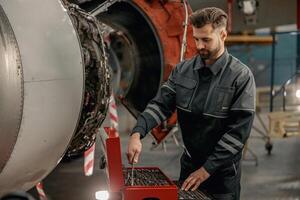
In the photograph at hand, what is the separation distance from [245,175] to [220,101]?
3382 millimetres

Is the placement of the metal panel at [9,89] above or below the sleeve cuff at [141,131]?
above

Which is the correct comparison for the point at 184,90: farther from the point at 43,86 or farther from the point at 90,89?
the point at 90,89

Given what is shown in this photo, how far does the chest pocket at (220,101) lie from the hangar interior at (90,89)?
0.56m

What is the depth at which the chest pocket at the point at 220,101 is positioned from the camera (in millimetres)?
2814

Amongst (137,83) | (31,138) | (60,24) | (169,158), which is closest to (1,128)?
(31,138)

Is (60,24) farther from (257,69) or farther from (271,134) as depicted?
(257,69)

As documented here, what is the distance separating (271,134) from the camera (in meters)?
6.98

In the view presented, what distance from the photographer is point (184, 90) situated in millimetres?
2955

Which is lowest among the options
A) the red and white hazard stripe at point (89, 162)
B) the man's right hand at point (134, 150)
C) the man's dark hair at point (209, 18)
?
the red and white hazard stripe at point (89, 162)

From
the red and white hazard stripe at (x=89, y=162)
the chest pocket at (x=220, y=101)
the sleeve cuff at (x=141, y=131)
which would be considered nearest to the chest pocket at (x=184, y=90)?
the chest pocket at (x=220, y=101)

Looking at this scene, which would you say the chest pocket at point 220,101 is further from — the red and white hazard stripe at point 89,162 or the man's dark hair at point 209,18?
the red and white hazard stripe at point 89,162

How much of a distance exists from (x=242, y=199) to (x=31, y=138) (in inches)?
109

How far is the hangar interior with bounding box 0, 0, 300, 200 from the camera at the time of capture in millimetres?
2811

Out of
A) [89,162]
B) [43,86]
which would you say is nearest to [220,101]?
[43,86]
